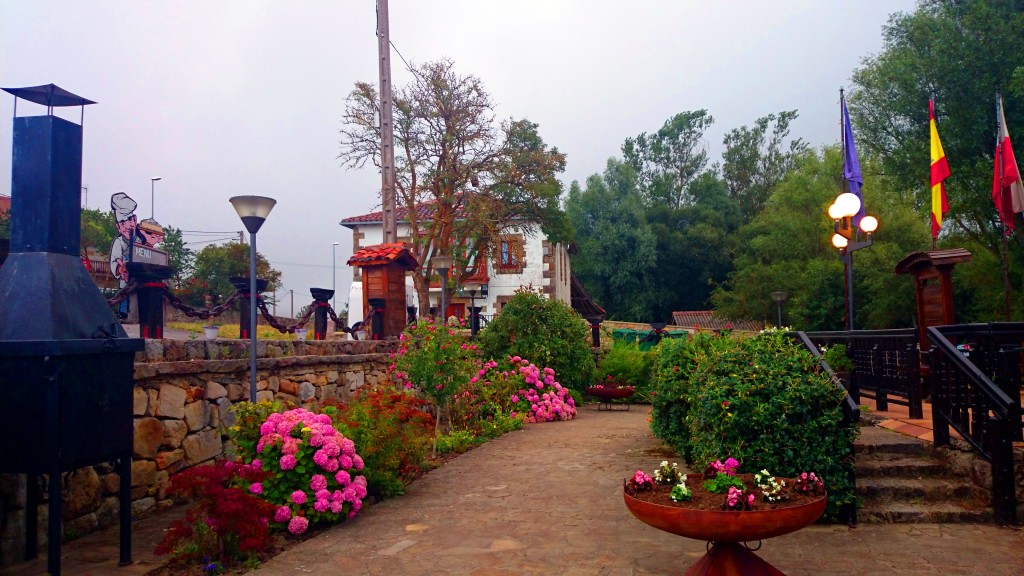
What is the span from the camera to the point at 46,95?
5.23 meters

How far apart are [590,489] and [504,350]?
303 inches

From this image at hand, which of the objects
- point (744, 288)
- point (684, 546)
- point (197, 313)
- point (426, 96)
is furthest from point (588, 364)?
point (744, 288)

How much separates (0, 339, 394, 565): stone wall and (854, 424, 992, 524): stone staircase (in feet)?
19.1

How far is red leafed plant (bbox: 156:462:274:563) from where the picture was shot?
4.69 meters

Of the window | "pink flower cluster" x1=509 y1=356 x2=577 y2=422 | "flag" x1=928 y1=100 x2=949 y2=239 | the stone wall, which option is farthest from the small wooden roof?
the window

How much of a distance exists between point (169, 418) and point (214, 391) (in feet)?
2.32

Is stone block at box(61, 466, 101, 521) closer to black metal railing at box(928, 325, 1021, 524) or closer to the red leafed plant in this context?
the red leafed plant

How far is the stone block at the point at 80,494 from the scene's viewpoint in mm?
5211

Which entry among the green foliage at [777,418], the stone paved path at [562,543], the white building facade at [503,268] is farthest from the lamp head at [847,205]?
the white building facade at [503,268]

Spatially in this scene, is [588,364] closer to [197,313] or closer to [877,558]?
[197,313]

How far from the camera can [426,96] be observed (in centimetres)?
2275

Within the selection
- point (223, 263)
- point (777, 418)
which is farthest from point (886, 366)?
point (223, 263)

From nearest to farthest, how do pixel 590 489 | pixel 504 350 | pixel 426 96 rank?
1. pixel 590 489
2. pixel 504 350
3. pixel 426 96

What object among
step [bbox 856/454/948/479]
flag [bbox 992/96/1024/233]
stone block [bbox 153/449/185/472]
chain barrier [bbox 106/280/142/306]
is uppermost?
flag [bbox 992/96/1024/233]
